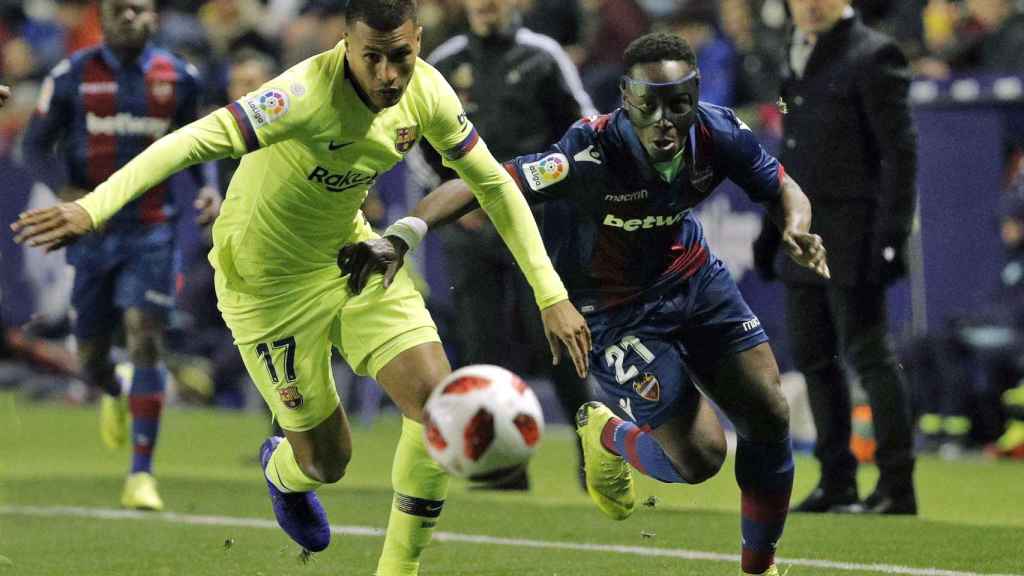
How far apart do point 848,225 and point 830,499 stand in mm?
1383

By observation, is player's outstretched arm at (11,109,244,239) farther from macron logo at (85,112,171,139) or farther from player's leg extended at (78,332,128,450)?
player's leg extended at (78,332,128,450)

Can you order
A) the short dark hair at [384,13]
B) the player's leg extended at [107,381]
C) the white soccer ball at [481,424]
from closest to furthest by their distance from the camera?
the white soccer ball at [481,424]
the short dark hair at [384,13]
the player's leg extended at [107,381]

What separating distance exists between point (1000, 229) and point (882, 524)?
14.8 feet

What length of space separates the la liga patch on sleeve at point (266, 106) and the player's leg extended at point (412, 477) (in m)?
1.05

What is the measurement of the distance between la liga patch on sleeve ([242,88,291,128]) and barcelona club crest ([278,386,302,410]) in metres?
1.27

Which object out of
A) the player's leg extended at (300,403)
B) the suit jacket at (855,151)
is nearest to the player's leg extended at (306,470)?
the player's leg extended at (300,403)

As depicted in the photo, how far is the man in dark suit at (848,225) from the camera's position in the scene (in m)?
8.73

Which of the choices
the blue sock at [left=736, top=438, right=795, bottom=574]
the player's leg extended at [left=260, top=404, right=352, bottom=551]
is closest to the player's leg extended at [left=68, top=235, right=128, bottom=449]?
the player's leg extended at [left=260, top=404, right=352, bottom=551]

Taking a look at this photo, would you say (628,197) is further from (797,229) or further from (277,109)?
(277,109)

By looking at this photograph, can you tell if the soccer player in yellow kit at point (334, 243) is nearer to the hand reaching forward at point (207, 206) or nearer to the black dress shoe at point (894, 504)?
the hand reaching forward at point (207, 206)

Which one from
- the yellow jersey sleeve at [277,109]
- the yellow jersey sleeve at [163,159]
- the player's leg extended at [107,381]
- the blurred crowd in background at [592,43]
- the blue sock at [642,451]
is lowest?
the blurred crowd in background at [592,43]

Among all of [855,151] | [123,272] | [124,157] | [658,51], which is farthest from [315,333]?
[124,157]

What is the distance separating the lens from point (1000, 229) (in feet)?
40.8

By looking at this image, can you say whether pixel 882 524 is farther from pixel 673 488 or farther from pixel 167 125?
pixel 167 125
